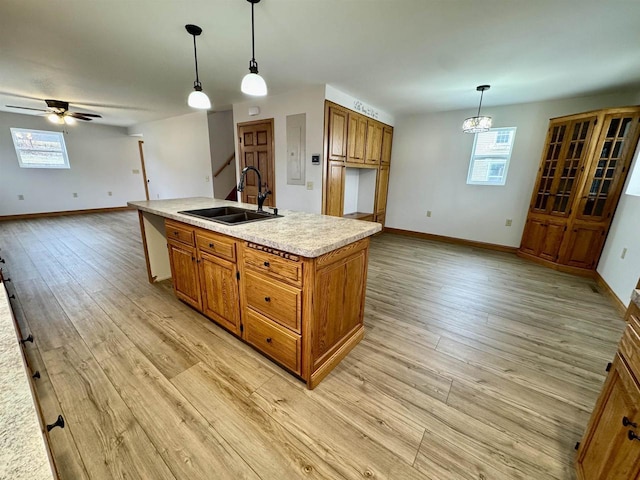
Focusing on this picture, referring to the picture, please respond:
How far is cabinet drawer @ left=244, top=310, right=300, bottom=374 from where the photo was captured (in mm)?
1639

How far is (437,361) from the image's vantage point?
6.24 feet

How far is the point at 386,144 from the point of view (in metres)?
5.21

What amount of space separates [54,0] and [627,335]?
3.88 m

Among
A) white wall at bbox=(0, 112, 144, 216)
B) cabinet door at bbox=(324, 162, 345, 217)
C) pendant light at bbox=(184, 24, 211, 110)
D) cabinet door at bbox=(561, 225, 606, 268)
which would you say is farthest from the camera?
white wall at bbox=(0, 112, 144, 216)

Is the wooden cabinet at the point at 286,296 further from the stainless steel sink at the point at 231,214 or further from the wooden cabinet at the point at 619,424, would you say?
the wooden cabinet at the point at 619,424

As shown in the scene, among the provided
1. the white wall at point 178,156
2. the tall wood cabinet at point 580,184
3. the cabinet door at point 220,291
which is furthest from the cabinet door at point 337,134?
the tall wood cabinet at point 580,184

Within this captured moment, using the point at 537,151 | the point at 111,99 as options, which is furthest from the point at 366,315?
the point at 111,99

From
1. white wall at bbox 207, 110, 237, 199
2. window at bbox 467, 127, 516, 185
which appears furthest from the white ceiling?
white wall at bbox 207, 110, 237, 199

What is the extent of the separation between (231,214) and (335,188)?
1.91 m

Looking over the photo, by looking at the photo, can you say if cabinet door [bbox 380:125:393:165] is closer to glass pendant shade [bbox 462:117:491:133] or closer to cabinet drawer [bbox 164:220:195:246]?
glass pendant shade [bbox 462:117:491:133]

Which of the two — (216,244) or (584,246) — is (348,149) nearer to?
(216,244)

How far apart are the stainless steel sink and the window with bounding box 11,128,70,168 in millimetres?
7134

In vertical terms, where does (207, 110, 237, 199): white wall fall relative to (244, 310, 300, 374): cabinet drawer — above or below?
above

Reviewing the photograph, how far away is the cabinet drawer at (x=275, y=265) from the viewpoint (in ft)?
4.85
